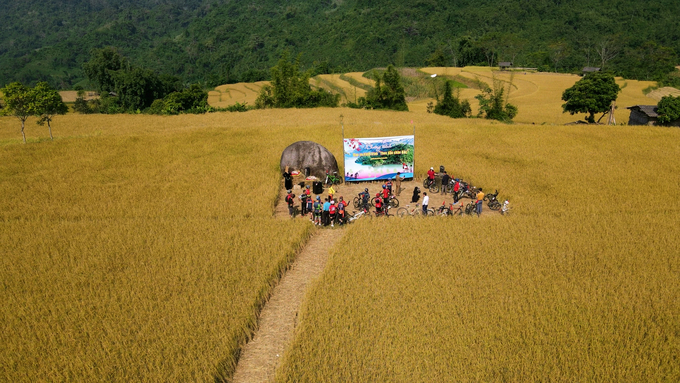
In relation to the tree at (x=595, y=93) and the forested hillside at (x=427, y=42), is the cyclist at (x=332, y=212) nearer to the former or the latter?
the tree at (x=595, y=93)

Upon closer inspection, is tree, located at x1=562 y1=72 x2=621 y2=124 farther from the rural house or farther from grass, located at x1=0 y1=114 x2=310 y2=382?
grass, located at x1=0 y1=114 x2=310 y2=382

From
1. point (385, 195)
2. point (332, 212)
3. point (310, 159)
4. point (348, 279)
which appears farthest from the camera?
point (310, 159)

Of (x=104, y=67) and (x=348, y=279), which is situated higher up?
(x=104, y=67)

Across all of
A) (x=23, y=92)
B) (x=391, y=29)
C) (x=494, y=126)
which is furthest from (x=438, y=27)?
(x=23, y=92)

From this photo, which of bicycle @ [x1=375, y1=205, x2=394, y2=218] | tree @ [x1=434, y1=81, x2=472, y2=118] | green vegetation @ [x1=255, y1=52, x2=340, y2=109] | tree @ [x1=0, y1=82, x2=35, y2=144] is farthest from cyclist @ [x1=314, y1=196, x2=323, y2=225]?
green vegetation @ [x1=255, y1=52, x2=340, y2=109]

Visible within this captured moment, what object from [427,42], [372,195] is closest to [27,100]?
[372,195]

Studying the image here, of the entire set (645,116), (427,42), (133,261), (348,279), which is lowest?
(348,279)

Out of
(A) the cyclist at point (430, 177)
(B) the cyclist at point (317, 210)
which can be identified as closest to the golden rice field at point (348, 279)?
(B) the cyclist at point (317, 210)

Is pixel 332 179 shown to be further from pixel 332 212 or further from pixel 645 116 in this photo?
pixel 645 116
